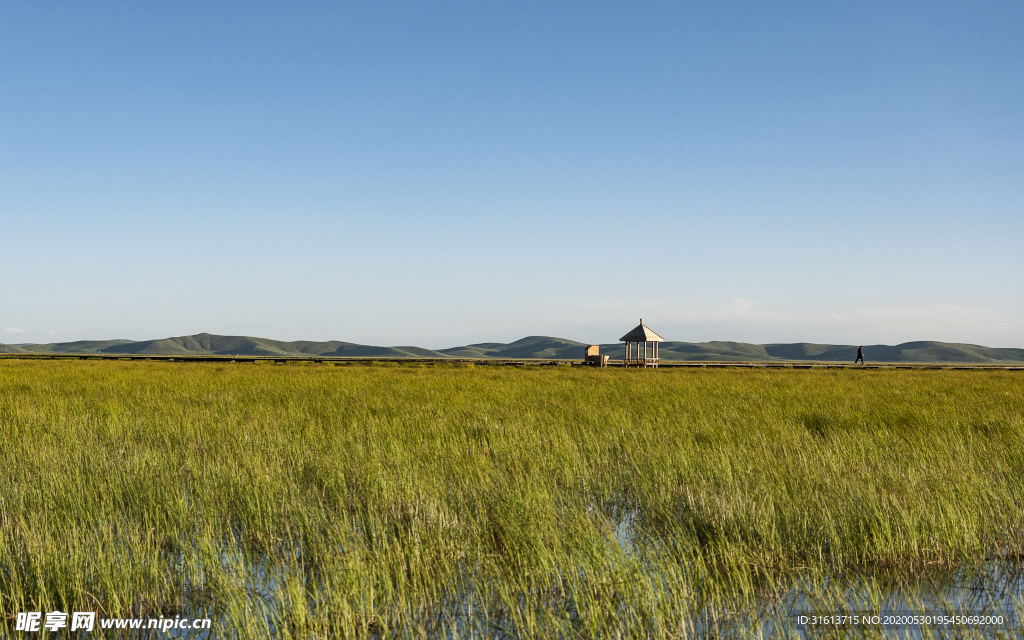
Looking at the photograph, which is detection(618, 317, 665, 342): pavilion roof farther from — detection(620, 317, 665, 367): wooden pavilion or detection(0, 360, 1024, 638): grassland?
detection(0, 360, 1024, 638): grassland

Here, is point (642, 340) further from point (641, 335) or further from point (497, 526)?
point (497, 526)

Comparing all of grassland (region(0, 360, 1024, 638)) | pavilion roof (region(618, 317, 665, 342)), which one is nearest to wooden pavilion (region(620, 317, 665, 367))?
pavilion roof (region(618, 317, 665, 342))

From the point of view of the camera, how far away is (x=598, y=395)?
16.1 m

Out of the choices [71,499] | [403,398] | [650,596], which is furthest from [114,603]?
[403,398]

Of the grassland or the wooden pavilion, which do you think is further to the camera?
the wooden pavilion

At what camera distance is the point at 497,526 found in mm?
4656

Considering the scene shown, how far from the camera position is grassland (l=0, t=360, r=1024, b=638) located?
132 inches

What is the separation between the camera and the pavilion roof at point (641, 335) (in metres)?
49.6

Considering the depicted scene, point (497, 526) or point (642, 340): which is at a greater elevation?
point (642, 340)

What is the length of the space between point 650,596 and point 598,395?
12.9m

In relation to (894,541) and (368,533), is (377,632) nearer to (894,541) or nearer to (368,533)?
(368,533)

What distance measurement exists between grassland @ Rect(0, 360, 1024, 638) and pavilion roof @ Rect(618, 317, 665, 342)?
133ft

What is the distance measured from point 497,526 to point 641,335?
4628cm

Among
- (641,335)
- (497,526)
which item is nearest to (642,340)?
(641,335)
